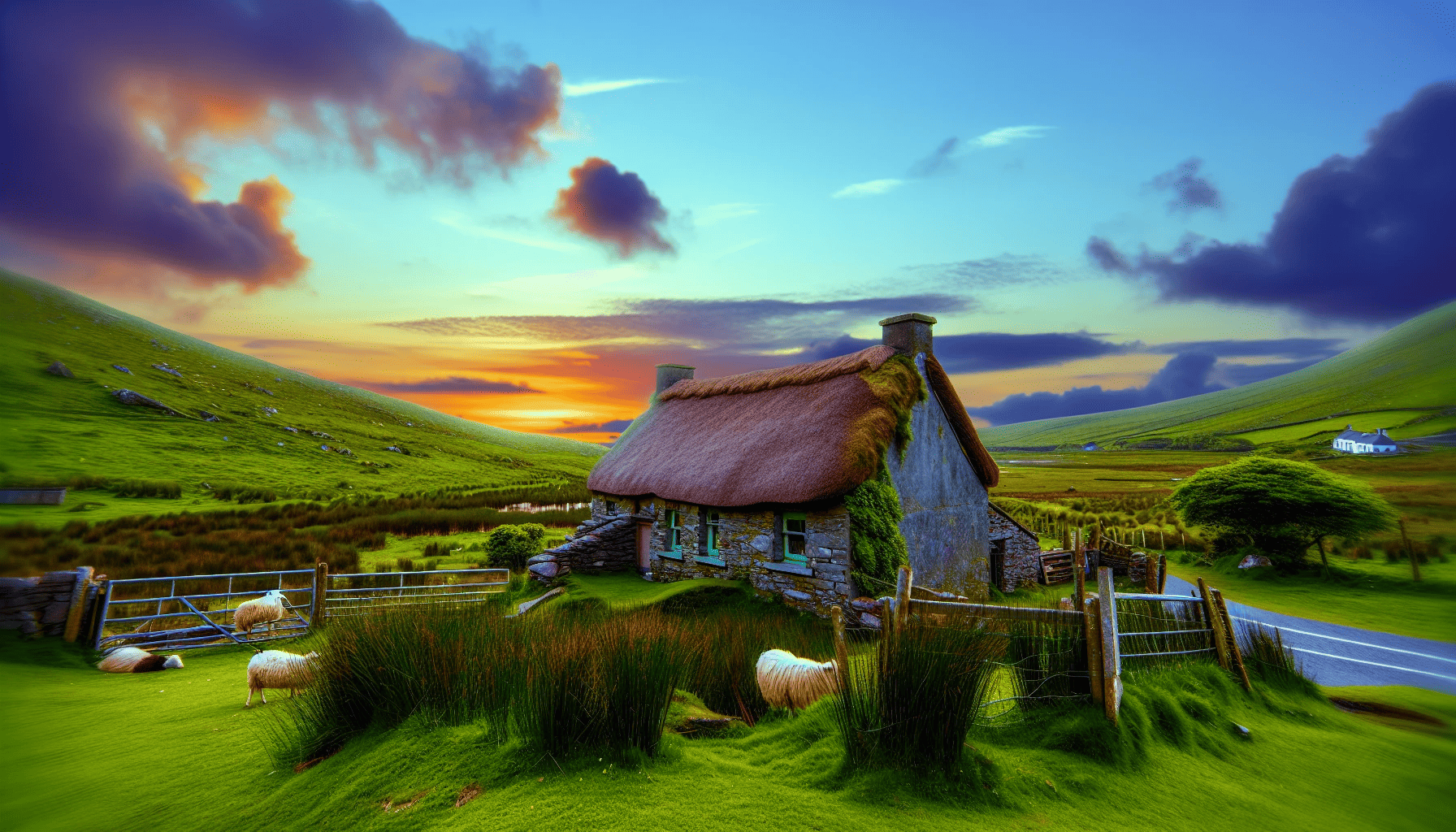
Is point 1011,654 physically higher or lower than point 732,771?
higher

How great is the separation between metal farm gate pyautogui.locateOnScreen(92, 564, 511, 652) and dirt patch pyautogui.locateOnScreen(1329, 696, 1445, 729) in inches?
449

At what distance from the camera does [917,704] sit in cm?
407

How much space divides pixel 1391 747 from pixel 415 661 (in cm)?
901

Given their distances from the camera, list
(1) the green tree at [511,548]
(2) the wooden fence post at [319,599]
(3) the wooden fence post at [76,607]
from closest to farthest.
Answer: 1. (3) the wooden fence post at [76,607]
2. (2) the wooden fence post at [319,599]
3. (1) the green tree at [511,548]

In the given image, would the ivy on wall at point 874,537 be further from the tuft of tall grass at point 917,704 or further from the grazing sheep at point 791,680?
the tuft of tall grass at point 917,704

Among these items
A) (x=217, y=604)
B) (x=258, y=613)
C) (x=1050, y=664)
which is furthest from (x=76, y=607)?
(x=1050, y=664)

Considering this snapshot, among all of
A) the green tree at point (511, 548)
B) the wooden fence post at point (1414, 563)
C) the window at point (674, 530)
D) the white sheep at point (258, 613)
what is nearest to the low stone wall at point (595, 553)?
the window at point (674, 530)

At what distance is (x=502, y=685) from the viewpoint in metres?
4.78

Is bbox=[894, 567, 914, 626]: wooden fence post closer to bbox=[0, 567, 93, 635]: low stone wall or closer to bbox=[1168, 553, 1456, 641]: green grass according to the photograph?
bbox=[1168, 553, 1456, 641]: green grass

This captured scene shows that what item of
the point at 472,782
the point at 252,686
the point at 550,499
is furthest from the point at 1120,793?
the point at 550,499

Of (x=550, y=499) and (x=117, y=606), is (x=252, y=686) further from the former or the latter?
(x=550, y=499)

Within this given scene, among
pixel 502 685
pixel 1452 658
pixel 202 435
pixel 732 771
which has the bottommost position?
pixel 1452 658

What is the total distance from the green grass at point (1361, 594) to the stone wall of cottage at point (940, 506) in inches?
191

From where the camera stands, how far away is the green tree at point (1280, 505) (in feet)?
45.7
